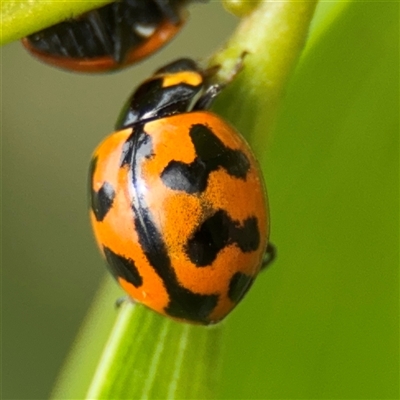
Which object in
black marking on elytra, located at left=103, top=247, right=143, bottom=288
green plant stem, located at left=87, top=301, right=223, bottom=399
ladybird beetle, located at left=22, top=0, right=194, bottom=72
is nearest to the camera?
green plant stem, located at left=87, top=301, right=223, bottom=399

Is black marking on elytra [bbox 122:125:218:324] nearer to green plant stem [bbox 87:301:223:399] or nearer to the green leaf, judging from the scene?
green plant stem [bbox 87:301:223:399]

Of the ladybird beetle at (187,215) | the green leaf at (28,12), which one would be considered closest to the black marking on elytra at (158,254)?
the ladybird beetle at (187,215)

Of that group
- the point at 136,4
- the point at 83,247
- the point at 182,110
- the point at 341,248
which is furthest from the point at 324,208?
the point at 83,247

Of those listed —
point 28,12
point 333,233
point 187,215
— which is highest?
point 28,12

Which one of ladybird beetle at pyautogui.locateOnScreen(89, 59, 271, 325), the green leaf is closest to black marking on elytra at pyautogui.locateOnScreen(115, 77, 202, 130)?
ladybird beetle at pyautogui.locateOnScreen(89, 59, 271, 325)

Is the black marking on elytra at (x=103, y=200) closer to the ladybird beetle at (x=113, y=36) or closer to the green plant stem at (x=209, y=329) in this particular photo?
the green plant stem at (x=209, y=329)

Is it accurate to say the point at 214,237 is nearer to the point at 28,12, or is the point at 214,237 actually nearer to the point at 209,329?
the point at 209,329

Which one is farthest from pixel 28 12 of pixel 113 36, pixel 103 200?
pixel 113 36
